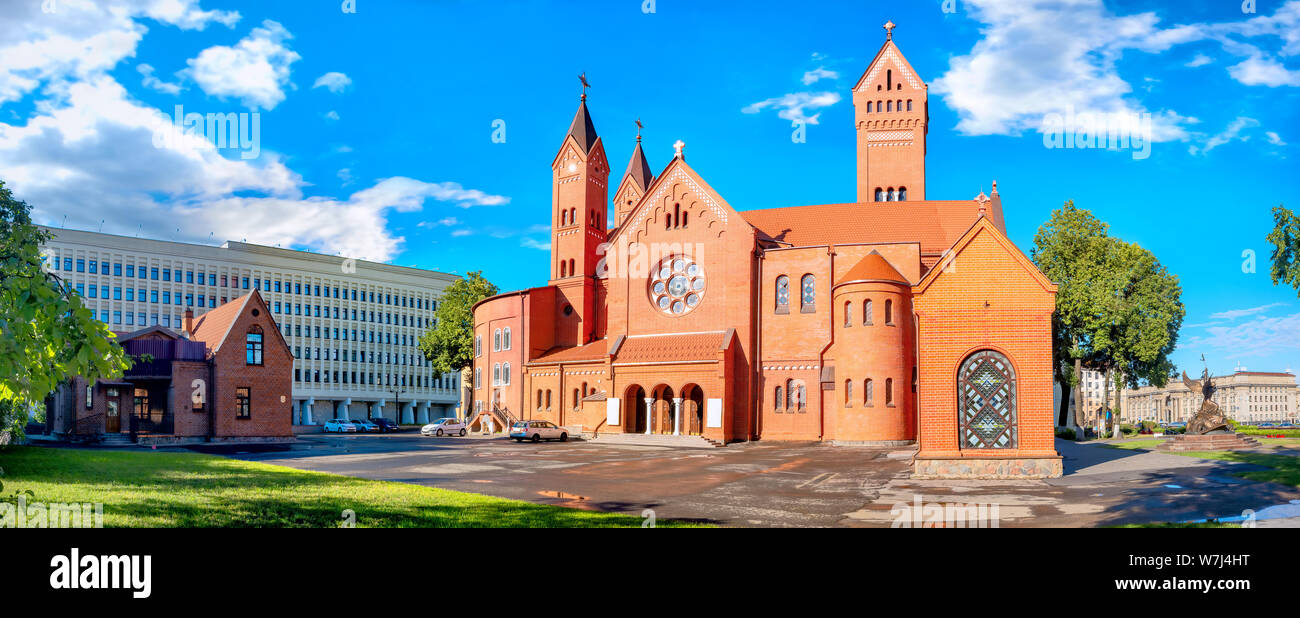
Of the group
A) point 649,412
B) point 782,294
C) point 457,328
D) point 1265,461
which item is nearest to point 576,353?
point 649,412

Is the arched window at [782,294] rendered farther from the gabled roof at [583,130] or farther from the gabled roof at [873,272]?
the gabled roof at [583,130]

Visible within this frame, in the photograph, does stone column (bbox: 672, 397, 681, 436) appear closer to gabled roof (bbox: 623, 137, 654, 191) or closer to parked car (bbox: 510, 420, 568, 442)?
parked car (bbox: 510, 420, 568, 442)

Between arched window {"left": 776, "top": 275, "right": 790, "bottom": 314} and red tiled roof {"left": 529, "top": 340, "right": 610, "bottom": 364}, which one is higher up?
arched window {"left": 776, "top": 275, "right": 790, "bottom": 314}

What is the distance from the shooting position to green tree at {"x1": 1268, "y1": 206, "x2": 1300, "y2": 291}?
18344mm

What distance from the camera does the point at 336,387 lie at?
91.2 meters

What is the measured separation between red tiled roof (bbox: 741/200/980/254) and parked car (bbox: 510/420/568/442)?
17.3 meters

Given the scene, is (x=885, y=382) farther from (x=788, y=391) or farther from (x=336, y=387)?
(x=336, y=387)

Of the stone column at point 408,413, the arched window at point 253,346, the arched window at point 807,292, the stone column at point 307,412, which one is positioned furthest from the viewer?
the stone column at point 408,413

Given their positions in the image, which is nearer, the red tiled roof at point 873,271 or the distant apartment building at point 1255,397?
the red tiled roof at point 873,271

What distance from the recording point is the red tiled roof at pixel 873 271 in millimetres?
38656

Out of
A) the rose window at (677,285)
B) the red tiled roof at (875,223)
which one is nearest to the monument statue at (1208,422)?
the red tiled roof at (875,223)

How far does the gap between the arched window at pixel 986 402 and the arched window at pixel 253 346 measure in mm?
36087

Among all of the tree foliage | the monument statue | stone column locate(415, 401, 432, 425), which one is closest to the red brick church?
the tree foliage

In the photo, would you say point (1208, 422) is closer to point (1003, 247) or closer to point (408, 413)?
point (1003, 247)
